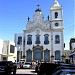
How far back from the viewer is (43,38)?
73.8 meters

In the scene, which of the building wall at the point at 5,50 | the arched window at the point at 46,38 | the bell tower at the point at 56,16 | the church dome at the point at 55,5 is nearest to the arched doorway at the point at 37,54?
the arched window at the point at 46,38

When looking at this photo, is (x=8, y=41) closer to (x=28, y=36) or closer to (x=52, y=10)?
(x=28, y=36)

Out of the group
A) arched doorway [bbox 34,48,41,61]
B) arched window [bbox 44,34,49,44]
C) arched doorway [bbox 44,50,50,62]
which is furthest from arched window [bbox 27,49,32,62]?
arched window [bbox 44,34,49,44]

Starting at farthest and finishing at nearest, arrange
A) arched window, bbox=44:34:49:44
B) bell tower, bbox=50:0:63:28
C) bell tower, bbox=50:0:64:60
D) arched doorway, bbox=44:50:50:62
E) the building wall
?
bell tower, bbox=50:0:63:28, arched window, bbox=44:34:49:44, bell tower, bbox=50:0:64:60, arched doorway, bbox=44:50:50:62, the building wall

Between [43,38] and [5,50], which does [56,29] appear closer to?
[43,38]

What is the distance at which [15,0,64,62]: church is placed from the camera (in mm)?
72688

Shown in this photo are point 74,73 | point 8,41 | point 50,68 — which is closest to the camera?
point 74,73

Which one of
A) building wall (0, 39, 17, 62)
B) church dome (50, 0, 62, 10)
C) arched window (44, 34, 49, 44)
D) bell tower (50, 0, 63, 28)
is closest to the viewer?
building wall (0, 39, 17, 62)

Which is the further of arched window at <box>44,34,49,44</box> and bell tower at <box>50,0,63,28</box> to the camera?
bell tower at <box>50,0,63,28</box>

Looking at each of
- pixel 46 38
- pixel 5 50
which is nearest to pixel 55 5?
pixel 46 38

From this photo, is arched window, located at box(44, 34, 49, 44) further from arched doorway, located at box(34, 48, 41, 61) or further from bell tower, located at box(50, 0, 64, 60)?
arched doorway, located at box(34, 48, 41, 61)

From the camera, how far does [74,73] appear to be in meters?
9.48

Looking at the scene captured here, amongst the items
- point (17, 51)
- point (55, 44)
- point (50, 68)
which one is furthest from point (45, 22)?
point (50, 68)

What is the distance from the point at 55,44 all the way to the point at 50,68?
51645 mm
